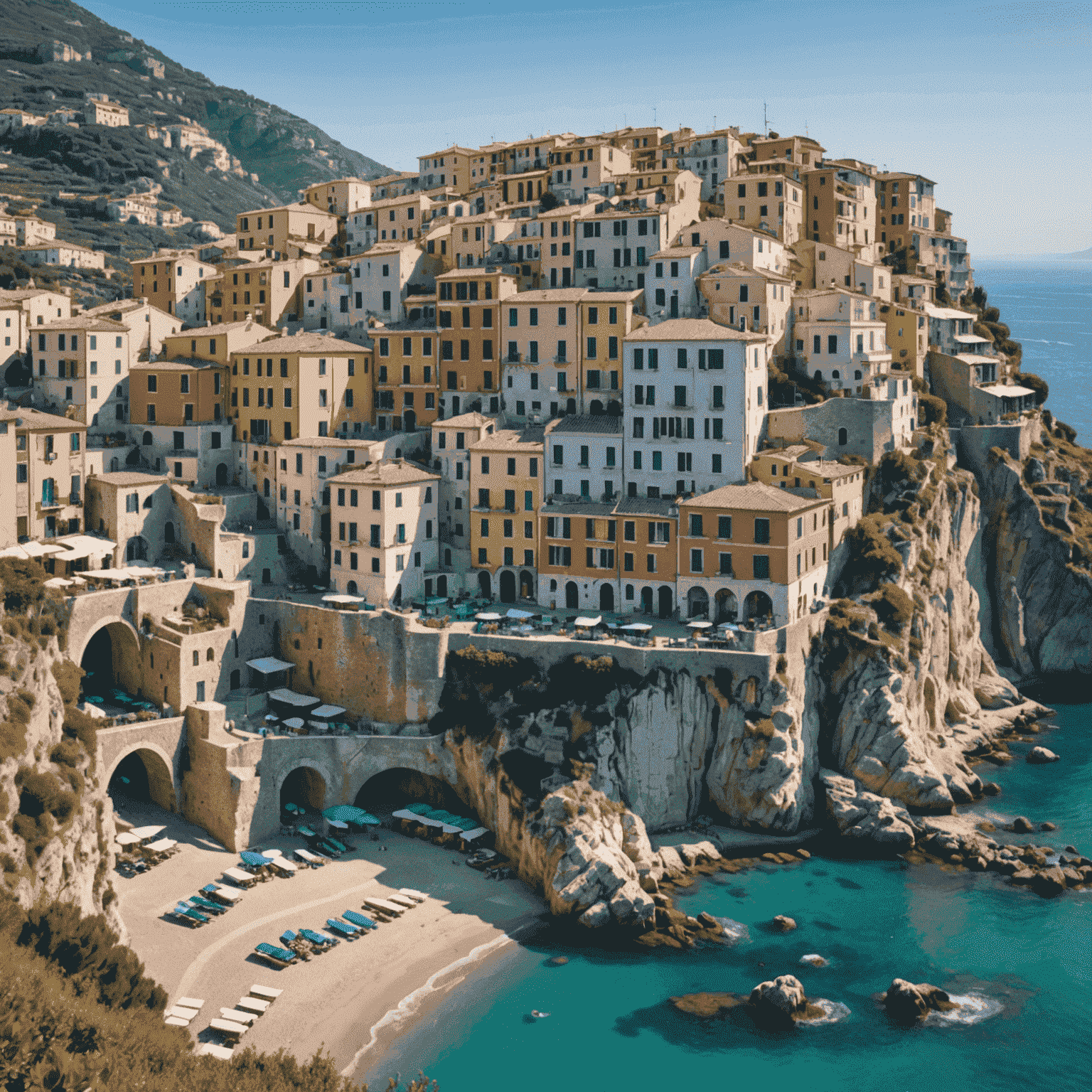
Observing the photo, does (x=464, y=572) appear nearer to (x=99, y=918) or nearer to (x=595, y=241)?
(x=595, y=241)

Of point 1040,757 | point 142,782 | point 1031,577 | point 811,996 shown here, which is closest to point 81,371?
point 142,782

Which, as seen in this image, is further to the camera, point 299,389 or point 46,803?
point 299,389

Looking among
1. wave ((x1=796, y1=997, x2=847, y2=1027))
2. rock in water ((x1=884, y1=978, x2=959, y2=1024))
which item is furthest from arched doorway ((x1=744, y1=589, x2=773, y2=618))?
wave ((x1=796, y1=997, x2=847, y2=1027))

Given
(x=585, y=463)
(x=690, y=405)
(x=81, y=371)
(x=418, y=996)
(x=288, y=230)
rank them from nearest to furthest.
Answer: (x=418, y=996)
(x=690, y=405)
(x=585, y=463)
(x=81, y=371)
(x=288, y=230)

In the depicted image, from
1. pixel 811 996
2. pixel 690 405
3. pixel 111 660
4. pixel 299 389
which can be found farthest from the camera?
pixel 299 389

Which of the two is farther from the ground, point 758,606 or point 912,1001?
point 758,606

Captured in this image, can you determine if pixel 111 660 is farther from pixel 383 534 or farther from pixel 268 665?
pixel 383 534

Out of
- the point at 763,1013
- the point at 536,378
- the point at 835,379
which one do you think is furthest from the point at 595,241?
the point at 763,1013

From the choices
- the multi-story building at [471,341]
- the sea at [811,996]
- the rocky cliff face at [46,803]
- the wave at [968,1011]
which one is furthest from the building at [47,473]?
the wave at [968,1011]
